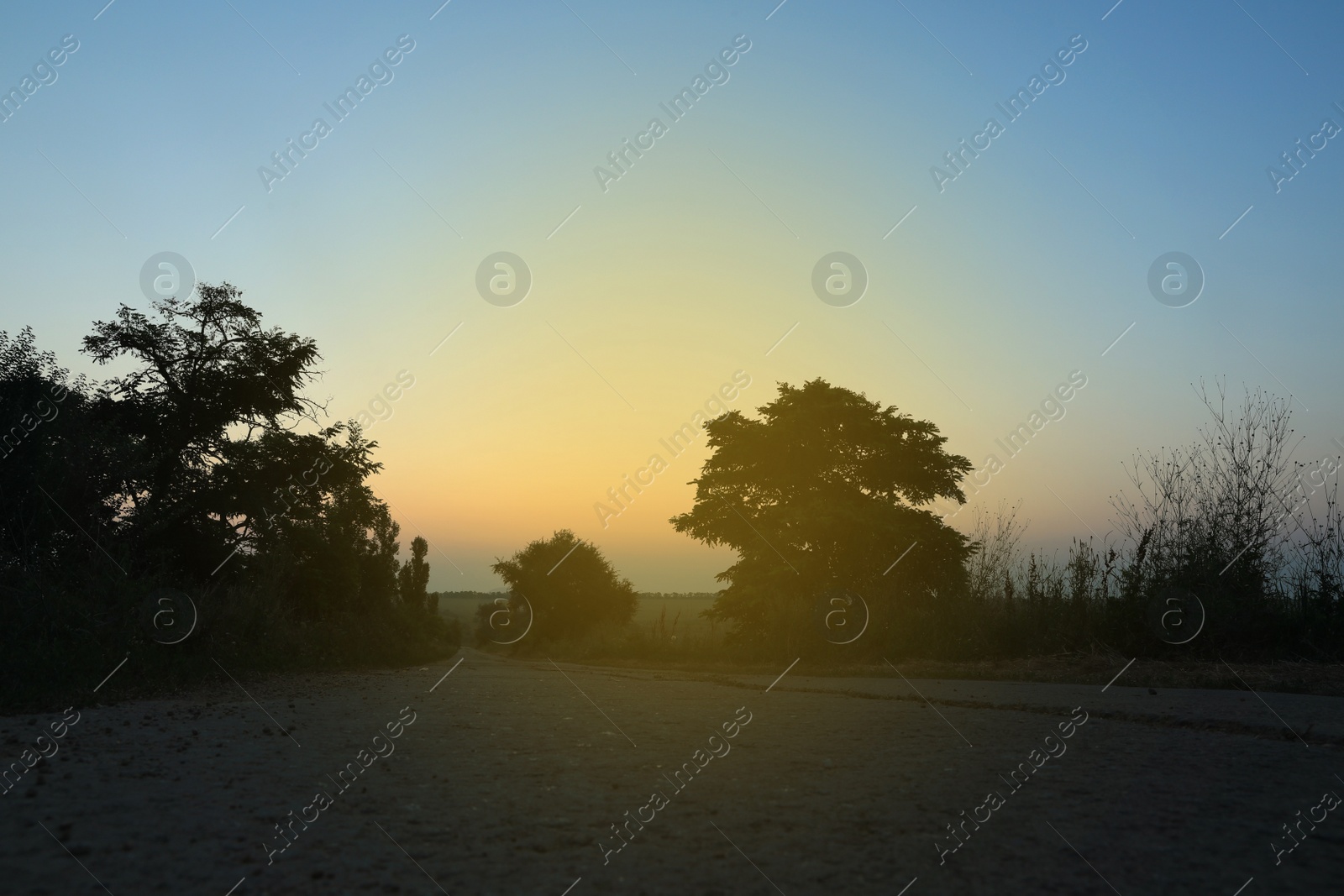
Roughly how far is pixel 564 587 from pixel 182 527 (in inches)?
1122

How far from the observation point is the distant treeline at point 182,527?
8.93m

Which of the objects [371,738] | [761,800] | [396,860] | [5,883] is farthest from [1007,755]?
[5,883]

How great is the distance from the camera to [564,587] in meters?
48.6

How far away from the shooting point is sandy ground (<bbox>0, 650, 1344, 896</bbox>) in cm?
242

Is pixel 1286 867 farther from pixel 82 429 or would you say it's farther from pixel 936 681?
pixel 82 429

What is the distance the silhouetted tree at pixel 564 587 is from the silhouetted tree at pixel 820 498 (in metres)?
23.1

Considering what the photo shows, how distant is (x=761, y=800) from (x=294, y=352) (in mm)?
23664

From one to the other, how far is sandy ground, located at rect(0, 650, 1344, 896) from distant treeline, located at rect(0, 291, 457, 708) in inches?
148
